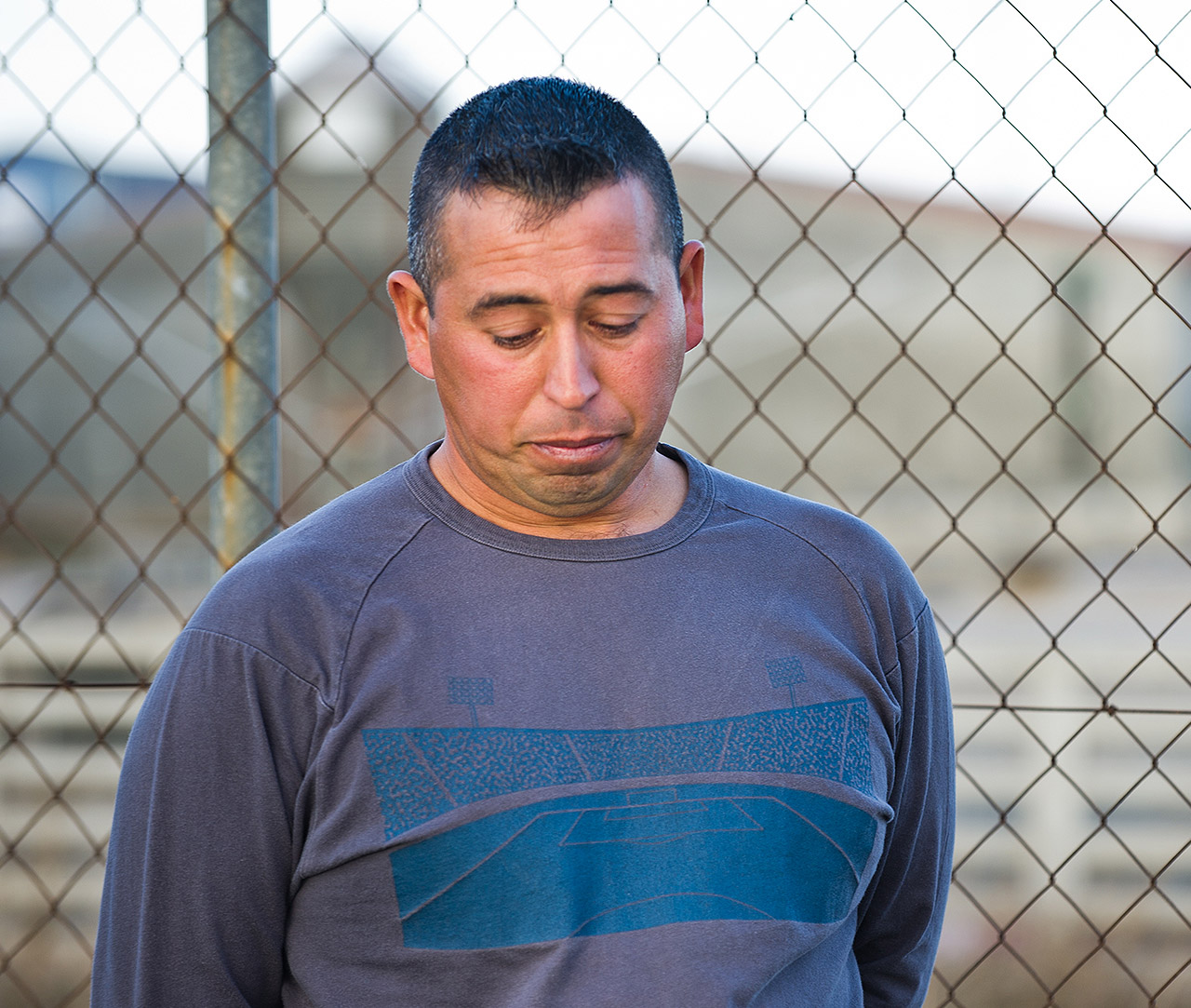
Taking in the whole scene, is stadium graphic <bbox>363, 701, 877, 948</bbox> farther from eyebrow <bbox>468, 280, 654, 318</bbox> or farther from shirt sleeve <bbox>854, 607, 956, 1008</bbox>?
eyebrow <bbox>468, 280, 654, 318</bbox>

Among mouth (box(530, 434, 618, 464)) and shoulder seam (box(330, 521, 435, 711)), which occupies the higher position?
mouth (box(530, 434, 618, 464))

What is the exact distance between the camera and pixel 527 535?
101cm

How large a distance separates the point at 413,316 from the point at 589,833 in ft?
1.59

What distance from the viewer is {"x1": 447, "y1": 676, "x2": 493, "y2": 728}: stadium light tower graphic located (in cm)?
92

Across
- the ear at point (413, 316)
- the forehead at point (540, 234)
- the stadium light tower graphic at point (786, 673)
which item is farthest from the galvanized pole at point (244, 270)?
the stadium light tower graphic at point (786, 673)

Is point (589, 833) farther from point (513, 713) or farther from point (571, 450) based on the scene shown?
point (571, 450)

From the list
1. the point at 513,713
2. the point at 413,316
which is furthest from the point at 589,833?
the point at 413,316

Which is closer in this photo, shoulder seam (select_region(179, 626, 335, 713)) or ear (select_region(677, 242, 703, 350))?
shoulder seam (select_region(179, 626, 335, 713))

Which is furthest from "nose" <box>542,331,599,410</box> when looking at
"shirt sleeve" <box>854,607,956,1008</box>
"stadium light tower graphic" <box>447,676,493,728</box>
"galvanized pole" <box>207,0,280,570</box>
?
"galvanized pole" <box>207,0,280,570</box>

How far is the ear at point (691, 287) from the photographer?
1040 millimetres

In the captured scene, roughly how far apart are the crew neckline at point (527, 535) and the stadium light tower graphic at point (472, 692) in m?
0.13

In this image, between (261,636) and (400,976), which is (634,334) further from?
(400,976)

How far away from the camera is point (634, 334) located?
97cm

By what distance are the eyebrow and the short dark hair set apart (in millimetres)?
57
